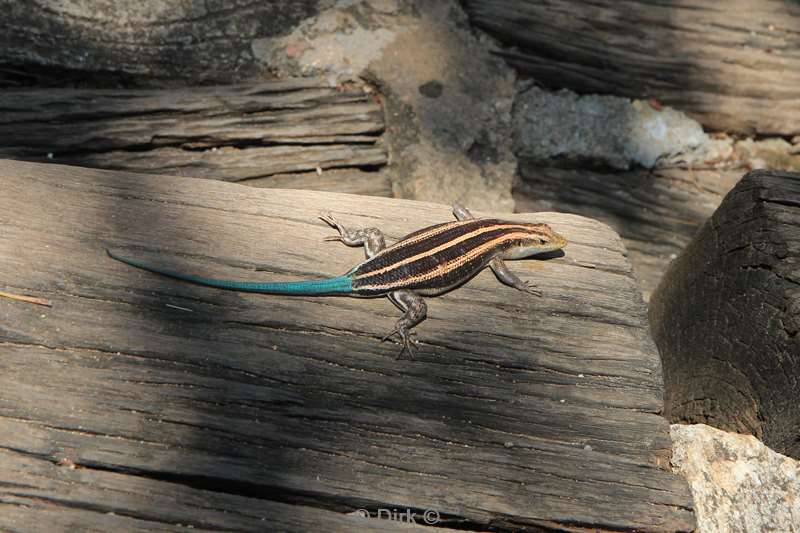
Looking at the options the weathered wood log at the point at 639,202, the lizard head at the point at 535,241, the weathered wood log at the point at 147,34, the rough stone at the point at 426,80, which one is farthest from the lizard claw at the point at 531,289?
the weathered wood log at the point at 147,34

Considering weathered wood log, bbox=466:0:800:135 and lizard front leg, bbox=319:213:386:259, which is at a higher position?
weathered wood log, bbox=466:0:800:135

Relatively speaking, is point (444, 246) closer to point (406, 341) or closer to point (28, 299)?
point (406, 341)

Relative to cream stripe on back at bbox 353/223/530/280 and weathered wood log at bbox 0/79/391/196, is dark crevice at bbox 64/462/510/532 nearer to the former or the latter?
cream stripe on back at bbox 353/223/530/280

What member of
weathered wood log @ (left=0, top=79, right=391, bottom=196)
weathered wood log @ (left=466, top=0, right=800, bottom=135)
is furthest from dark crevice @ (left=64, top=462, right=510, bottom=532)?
weathered wood log @ (left=466, top=0, right=800, bottom=135)

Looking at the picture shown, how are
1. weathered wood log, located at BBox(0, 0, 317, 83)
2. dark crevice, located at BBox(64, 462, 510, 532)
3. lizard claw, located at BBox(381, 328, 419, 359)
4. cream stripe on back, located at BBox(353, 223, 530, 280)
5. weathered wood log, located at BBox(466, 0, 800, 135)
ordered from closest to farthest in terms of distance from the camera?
dark crevice, located at BBox(64, 462, 510, 532), lizard claw, located at BBox(381, 328, 419, 359), cream stripe on back, located at BBox(353, 223, 530, 280), weathered wood log, located at BBox(0, 0, 317, 83), weathered wood log, located at BBox(466, 0, 800, 135)

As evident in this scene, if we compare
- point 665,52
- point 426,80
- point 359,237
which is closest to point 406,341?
point 359,237

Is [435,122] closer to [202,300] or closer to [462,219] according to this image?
[462,219]

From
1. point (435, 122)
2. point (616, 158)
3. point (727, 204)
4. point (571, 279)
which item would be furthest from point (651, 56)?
point (571, 279)
